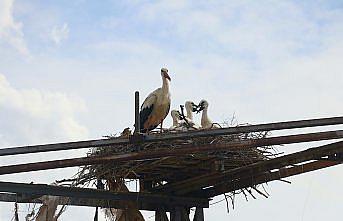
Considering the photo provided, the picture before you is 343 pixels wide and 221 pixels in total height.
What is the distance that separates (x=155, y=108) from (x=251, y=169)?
2436 mm

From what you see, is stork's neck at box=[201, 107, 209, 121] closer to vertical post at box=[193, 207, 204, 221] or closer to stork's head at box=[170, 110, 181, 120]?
stork's head at box=[170, 110, 181, 120]

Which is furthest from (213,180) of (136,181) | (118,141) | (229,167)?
(118,141)

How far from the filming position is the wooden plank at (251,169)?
7.23 meters

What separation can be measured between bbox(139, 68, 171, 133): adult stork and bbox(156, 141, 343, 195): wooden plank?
1389 mm

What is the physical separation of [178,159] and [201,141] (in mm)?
362

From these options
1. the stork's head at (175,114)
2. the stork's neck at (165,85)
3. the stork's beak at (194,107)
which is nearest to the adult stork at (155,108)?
the stork's neck at (165,85)

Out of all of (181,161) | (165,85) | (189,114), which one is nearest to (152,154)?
(181,161)

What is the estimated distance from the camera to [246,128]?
6.16 meters

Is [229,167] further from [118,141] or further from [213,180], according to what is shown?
[118,141]

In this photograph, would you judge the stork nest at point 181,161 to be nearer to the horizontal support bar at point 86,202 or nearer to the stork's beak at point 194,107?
the horizontal support bar at point 86,202

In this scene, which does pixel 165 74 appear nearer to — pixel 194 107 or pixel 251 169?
pixel 194 107

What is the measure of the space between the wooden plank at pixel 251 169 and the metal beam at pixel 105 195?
14cm

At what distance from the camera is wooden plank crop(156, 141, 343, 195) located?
723 centimetres

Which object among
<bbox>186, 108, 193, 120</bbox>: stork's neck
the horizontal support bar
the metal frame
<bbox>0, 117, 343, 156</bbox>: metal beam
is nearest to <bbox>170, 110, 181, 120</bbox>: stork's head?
<bbox>186, 108, 193, 120</bbox>: stork's neck
